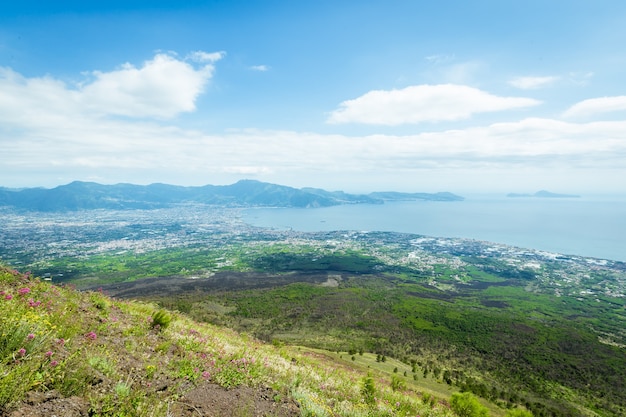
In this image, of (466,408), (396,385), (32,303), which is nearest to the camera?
(32,303)

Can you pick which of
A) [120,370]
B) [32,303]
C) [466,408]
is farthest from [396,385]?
[32,303]

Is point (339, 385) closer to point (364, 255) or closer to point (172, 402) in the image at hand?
point (172, 402)

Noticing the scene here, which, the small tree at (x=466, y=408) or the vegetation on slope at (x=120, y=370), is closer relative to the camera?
the vegetation on slope at (x=120, y=370)

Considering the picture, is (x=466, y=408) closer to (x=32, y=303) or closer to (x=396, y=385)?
(x=396, y=385)

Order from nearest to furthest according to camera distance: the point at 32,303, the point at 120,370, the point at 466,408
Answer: the point at 120,370 < the point at 32,303 < the point at 466,408

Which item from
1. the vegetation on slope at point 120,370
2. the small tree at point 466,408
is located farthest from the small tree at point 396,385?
the small tree at point 466,408

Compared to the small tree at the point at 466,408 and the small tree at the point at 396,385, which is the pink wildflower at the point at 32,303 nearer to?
the small tree at the point at 396,385

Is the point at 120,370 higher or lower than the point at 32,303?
lower

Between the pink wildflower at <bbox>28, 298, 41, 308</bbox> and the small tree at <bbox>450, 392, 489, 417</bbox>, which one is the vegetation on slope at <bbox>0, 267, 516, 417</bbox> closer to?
the pink wildflower at <bbox>28, 298, 41, 308</bbox>

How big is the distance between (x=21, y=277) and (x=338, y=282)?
112479 millimetres

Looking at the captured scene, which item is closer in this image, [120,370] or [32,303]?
[120,370]

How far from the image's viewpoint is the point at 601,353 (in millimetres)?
65000

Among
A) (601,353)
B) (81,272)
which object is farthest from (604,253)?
(81,272)

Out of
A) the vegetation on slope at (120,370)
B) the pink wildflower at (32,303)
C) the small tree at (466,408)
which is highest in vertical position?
the pink wildflower at (32,303)
